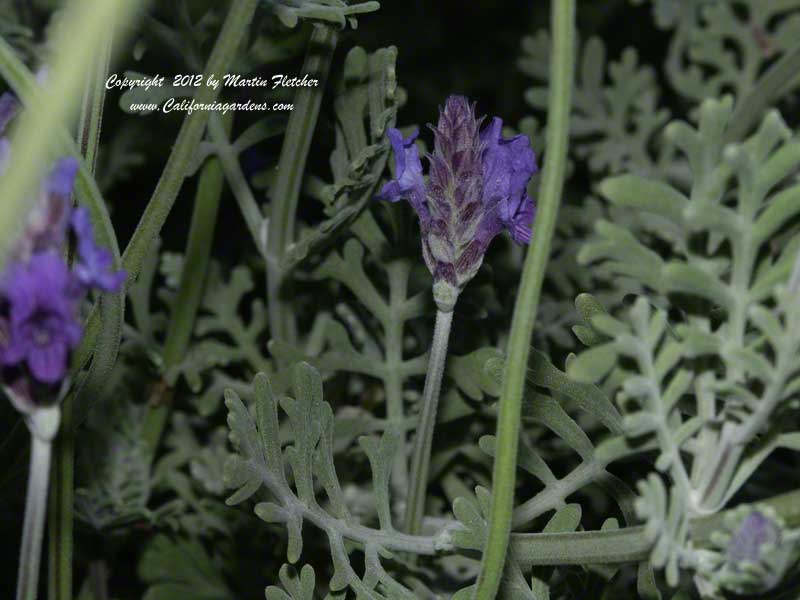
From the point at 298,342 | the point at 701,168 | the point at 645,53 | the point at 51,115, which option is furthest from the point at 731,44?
the point at 51,115

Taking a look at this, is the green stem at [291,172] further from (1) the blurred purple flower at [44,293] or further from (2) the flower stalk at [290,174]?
(1) the blurred purple flower at [44,293]

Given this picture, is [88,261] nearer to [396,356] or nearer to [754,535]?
[754,535]

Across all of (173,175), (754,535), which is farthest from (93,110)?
(754,535)

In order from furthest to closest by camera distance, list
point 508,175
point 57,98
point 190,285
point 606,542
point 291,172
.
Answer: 1. point 190,285
2. point 291,172
3. point 508,175
4. point 606,542
5. point 57,98

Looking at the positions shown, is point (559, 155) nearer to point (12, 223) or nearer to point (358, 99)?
point (12, 223)

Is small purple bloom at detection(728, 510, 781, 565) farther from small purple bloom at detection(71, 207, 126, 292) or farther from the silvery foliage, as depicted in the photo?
small purple bloom at detection(71, 207, 126, 292)

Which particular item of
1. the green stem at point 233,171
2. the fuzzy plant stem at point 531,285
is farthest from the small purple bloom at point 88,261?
the green stem at point 233,171
